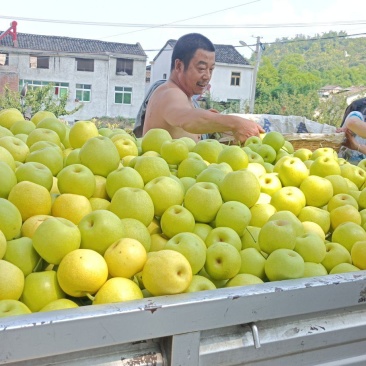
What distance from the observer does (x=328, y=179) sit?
7.67 ft

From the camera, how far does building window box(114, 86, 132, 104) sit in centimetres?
4281

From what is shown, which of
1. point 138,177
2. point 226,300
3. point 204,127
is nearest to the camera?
point 226,300

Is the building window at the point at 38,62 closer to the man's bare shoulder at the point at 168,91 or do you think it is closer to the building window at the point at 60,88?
the building window at the point at 60,88

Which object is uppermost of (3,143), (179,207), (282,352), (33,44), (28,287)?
(33,44)

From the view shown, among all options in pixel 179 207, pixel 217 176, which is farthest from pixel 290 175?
pixel 179 207

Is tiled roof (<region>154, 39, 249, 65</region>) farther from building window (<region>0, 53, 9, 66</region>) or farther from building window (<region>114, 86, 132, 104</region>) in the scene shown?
building window (<region>0, 53, 9, 66</region>)

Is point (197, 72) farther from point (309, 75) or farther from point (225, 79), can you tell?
point (309, 75)

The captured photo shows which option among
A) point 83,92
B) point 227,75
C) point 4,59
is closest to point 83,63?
point 83,92

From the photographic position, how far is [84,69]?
41375mm

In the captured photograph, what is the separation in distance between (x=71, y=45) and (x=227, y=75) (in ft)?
47.6

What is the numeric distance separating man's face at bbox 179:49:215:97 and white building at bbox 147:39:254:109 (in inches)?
1616

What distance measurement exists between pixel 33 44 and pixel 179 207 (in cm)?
4310

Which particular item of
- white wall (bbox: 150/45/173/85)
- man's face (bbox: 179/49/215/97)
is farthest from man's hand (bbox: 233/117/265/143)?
white wall (bbox: 150/45/173/85)

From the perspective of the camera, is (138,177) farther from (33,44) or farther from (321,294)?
(33,44)
